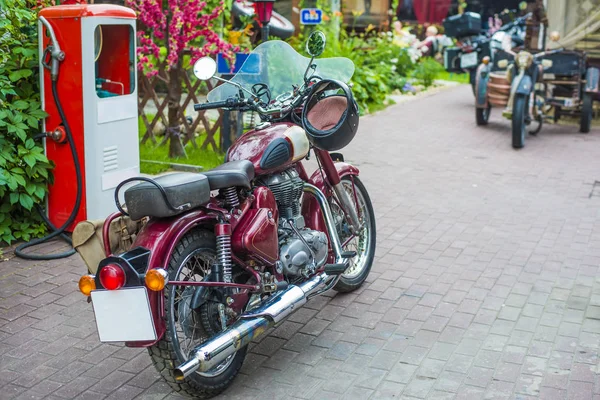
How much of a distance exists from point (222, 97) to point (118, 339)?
1.94m

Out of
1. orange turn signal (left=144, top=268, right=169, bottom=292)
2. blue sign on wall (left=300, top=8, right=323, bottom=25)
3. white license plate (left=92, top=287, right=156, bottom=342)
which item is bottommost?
white license plate (left=92, top=287, right=156, bottom=342)

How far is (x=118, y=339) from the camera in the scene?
3.53 m

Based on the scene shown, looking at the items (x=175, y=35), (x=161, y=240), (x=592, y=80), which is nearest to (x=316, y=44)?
(x=161, y=240)

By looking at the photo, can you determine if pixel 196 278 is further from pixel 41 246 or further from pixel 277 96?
pixel 41 246

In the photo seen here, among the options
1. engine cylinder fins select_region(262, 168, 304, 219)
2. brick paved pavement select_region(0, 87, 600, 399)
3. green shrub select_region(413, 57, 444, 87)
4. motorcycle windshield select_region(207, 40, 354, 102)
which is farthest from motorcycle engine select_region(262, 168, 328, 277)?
green shrub select_region(413, 57, 444, 87)

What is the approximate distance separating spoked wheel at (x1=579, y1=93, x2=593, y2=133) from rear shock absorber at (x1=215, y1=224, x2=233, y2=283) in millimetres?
9262

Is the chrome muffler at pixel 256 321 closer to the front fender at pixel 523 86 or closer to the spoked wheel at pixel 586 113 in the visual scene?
the front fender at pixel 523 86

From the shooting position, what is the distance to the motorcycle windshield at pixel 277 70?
4.98m

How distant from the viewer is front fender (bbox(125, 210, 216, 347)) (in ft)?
11.9

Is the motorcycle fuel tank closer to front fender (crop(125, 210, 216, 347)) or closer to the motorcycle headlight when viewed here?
front fender (crop(125, 210, 216, 347))

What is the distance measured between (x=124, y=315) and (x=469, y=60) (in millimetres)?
11332

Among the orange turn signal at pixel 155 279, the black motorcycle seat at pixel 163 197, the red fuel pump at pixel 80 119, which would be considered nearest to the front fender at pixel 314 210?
the black motorcycle seat at pixel 163 197

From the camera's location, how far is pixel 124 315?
11.5ft

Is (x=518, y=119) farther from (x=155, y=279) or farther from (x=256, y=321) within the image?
(x=155, y=279)
